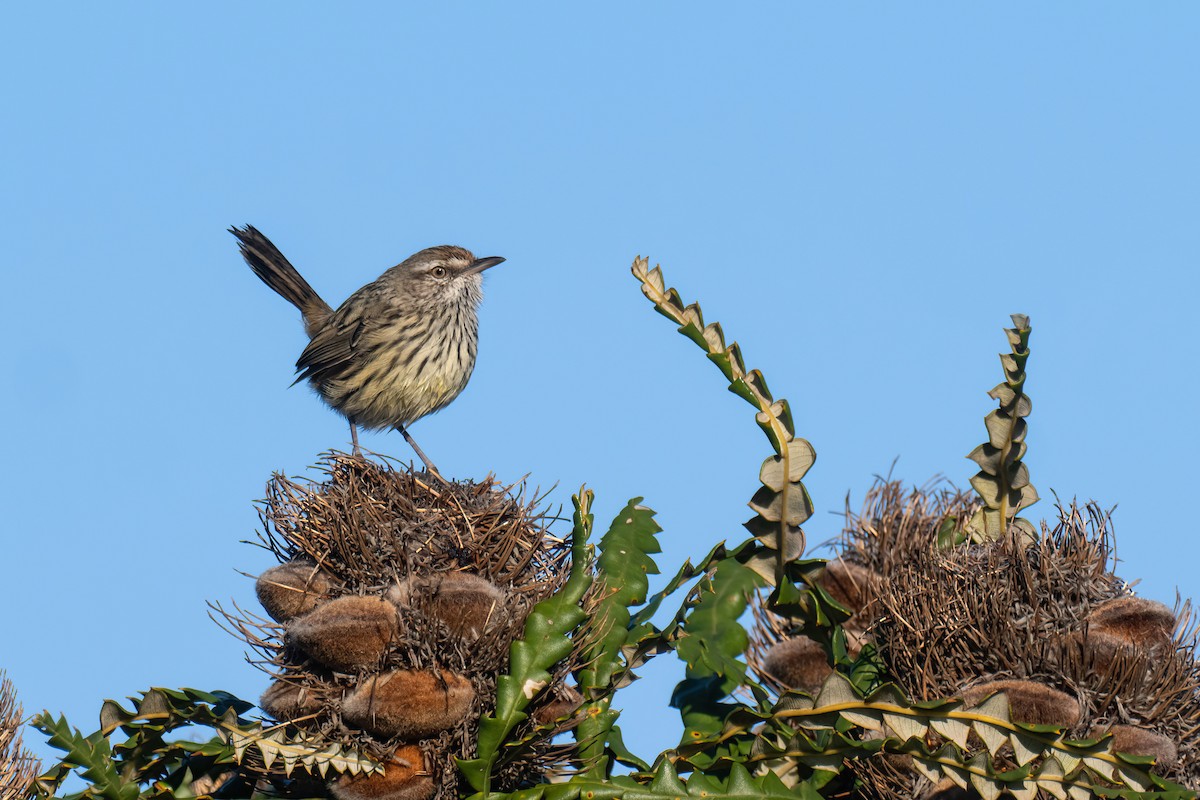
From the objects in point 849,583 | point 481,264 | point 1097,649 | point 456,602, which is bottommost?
point 456,602

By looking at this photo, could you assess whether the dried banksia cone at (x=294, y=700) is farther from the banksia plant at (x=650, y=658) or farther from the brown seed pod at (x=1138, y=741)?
the brown seed pod at (x=1138, y=741)

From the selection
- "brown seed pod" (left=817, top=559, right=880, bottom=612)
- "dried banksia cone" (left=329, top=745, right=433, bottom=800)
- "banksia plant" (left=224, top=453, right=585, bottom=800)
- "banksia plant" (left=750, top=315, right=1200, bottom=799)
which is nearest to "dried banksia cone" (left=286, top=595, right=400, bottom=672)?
"banksia plant" (left=224, top=453, right=585, bottom=800)

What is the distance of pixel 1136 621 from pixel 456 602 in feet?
7.43

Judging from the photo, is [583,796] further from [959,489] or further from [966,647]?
[959,489]

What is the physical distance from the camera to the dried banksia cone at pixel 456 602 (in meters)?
4.17

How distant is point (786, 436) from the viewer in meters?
4.25

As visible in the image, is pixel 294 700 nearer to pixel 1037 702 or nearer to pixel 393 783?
pixel 393 783

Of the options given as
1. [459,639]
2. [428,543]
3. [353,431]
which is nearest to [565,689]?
[459,639]

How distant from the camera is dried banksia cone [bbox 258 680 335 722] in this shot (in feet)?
13.5

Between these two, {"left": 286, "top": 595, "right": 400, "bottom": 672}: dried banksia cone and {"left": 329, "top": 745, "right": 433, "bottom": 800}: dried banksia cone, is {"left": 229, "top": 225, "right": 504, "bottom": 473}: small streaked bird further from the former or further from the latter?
{"left": 329, "top": 745, "right": 433, "bottom": 800}: dried banksia cone

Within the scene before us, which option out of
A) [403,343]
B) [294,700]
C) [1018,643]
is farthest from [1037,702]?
[403,343]

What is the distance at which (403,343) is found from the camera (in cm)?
945

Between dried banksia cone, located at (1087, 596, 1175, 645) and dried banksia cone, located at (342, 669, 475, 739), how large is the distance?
6.92 feet

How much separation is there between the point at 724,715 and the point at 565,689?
550mm
